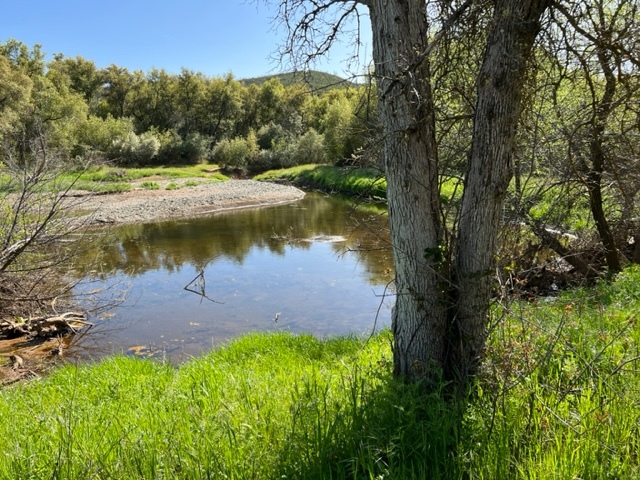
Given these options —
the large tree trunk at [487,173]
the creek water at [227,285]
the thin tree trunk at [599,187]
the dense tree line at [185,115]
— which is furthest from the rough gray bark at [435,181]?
the dense tree line at [185,115]

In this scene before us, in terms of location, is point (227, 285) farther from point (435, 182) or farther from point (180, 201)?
point (180, 201)

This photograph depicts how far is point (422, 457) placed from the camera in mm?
2689

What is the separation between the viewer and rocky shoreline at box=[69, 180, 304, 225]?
972 inches

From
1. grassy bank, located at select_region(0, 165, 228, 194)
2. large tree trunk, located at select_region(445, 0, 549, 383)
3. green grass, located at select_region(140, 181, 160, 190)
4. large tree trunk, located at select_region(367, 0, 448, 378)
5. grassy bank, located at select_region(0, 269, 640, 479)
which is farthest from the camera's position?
green grass, located at select_region(140, 181, 160, 190)

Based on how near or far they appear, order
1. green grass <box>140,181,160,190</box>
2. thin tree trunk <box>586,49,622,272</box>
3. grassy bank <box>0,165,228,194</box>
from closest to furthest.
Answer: thin tree trunk <box>586,49,622,272</box>
grassy bank <box>0,165,228,194</box>
green grass <box>140,181,160,190</box>

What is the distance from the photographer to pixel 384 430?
2.92 metres

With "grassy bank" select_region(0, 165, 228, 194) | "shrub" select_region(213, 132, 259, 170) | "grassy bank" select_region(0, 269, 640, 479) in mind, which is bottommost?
"grassy bank" select_region(0, 269, 640, 479)

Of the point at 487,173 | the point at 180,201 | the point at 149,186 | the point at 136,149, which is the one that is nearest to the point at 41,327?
the point at 487,173

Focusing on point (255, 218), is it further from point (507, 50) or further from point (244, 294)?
point (507, 50)

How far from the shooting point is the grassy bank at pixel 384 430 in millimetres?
2572

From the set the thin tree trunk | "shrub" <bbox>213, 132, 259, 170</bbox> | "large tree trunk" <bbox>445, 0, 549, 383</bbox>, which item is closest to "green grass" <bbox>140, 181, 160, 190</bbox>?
"shrub" <bbox>213, 132, 259, 170</bbox>

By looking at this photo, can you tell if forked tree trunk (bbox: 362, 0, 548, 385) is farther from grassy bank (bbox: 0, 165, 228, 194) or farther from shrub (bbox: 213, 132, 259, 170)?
shrub (bbox: 213, 132, 259, 170)

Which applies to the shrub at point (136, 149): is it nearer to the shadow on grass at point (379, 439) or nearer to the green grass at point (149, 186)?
the green grass at point (149, 186)

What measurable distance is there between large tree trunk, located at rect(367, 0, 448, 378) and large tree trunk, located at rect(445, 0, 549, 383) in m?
0.15
